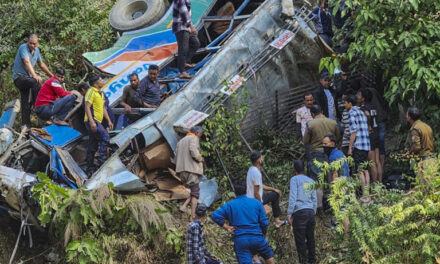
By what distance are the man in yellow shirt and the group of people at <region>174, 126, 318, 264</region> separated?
111 cm

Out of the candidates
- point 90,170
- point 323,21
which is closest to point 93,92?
point 90,170

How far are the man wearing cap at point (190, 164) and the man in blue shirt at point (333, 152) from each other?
5.96ft

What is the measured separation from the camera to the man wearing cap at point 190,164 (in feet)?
39.1

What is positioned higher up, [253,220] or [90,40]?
[90,40]

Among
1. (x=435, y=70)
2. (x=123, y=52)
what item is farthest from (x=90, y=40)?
(x=435, y=70)

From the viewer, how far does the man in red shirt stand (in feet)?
42.3

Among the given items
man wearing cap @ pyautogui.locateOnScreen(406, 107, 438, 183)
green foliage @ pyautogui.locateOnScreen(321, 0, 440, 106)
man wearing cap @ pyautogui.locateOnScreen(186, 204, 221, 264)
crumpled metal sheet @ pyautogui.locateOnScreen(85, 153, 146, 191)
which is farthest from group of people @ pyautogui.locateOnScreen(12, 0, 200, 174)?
man wearing cap @ pyautogui.locateOnScreen(406, 107, 438, 183)

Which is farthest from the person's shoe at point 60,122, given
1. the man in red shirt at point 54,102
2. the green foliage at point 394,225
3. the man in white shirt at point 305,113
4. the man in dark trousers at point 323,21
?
the man in dark trousers at point 323,21

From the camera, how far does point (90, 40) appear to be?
17.0 meters

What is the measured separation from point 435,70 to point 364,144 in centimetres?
148

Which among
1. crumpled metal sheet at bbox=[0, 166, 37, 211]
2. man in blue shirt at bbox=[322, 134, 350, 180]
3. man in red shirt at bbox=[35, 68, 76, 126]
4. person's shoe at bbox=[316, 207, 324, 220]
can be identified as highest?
man in red shirt at bbox=[35, 68, 76, 126]

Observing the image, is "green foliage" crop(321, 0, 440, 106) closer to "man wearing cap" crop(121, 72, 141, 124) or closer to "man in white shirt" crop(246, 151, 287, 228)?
"man in white shirt" crop(246, 151, 287, 228)

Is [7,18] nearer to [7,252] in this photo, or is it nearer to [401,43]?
[7,252]

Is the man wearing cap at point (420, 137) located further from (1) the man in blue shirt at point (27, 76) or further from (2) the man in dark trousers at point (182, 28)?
(1) the man in blue shirt at point (27, 76)
